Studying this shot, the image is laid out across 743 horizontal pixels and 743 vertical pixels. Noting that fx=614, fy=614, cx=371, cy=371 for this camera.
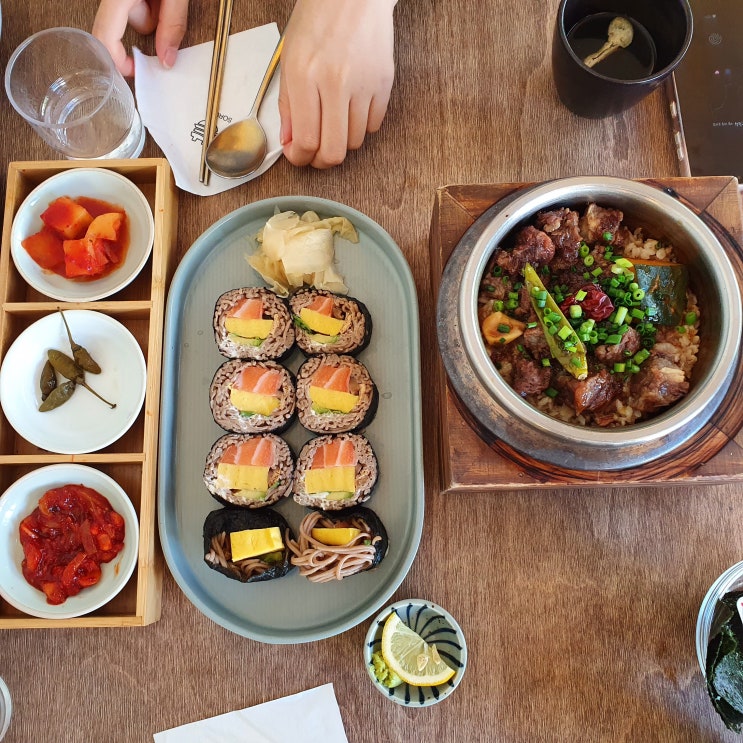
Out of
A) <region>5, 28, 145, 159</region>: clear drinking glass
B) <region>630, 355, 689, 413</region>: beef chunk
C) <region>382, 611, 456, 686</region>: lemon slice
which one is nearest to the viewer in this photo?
<region>630, 355, 689, 413</region>: beef chunk

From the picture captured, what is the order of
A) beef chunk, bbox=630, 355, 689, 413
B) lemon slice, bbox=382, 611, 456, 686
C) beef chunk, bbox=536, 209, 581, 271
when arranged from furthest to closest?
lemon slice, bbox=382, 611, 456, 686 < beef chunk, bbox=536, 209, 581, 271 < beef chunk, bbox=630, 355, 689, 413

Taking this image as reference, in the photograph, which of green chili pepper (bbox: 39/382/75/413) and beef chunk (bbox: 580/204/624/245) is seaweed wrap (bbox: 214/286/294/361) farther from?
beef chunk (bbox: 580/204/624/245)

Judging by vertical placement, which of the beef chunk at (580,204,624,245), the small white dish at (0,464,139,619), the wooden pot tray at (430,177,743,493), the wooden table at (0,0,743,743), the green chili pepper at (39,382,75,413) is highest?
the beef chunk at (580,204,624,245)

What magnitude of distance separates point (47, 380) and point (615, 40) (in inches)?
69.2

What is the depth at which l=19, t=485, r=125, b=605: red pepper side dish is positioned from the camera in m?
1.51

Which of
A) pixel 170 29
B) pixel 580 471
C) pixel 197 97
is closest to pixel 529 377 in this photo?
pixel 580 471

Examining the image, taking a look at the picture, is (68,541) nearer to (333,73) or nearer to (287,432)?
(287,432)

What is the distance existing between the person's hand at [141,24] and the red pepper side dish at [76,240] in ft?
1.49

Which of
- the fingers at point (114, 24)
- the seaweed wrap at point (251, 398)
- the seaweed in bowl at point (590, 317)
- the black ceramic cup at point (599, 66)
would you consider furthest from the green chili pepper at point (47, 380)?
the black ceramic cup at point (599, 66)

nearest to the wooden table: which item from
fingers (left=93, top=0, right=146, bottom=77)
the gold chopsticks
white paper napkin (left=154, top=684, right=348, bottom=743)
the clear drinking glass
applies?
white paper napkin (left=154, top=684, right=348, bottom=743)

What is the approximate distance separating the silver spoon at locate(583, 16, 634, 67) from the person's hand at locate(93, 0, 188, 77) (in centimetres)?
116

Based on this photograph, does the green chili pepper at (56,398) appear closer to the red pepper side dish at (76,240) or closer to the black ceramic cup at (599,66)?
the red pepper side dish at (76,240)

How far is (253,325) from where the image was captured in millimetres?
1602

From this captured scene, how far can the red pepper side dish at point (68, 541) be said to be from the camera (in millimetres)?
1514
